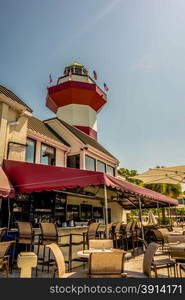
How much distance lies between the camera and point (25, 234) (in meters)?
6.56

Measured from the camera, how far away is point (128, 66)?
46.3 feet

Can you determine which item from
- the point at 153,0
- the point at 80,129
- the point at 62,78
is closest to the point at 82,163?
the point at 80,129

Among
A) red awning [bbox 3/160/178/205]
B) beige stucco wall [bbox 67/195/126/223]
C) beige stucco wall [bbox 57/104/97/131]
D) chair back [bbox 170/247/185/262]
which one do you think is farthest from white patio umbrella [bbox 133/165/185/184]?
beige stucco wall [bbox 57/104/97/131]

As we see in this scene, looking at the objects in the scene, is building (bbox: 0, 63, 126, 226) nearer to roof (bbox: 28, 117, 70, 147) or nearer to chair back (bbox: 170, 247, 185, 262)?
roof (bbox: 28, 117, 70, 147)

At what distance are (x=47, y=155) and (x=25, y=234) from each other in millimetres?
5722

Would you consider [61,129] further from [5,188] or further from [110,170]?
[5,188]

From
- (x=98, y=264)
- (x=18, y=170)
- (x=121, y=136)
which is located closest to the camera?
(x=98, y=264)

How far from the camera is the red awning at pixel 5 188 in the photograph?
6791 millimetres

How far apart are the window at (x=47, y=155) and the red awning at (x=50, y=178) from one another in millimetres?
3410

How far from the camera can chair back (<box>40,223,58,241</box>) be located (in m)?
6.20

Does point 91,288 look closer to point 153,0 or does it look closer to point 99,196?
point 153,0

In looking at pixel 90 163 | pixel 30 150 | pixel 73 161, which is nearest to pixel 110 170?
pixel 90 163

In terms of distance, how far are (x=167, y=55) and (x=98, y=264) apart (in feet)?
36.5

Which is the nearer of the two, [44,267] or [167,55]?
[44,267]
